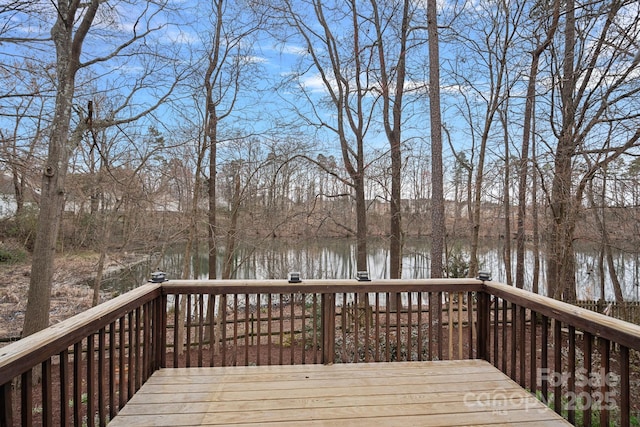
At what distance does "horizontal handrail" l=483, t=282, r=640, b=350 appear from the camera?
1.59 metres

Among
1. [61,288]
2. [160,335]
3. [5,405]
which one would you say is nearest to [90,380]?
[5,405]

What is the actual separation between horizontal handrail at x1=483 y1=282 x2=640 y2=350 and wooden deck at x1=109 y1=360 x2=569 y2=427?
55 centimetres

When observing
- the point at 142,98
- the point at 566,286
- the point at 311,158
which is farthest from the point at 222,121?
the point at 566,286

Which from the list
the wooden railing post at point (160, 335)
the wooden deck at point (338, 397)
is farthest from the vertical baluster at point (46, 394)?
the wooden railing post at point (160, 335)

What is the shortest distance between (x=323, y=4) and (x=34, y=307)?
290 inches

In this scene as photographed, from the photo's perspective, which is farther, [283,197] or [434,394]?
[283,197]

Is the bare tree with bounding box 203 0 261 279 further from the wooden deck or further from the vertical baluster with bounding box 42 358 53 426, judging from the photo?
the vertical baluster with bounding box 42 358 53 426

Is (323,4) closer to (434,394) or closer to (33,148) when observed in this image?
(33,148)

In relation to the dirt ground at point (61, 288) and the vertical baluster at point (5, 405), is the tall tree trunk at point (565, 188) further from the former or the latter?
the dirt ground at point (61, 288)

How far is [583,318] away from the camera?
184cm

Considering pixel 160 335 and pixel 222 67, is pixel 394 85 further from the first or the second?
pixel 160 335

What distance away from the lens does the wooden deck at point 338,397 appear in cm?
191

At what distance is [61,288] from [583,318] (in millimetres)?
11396

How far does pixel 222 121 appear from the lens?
7047 millimetres
